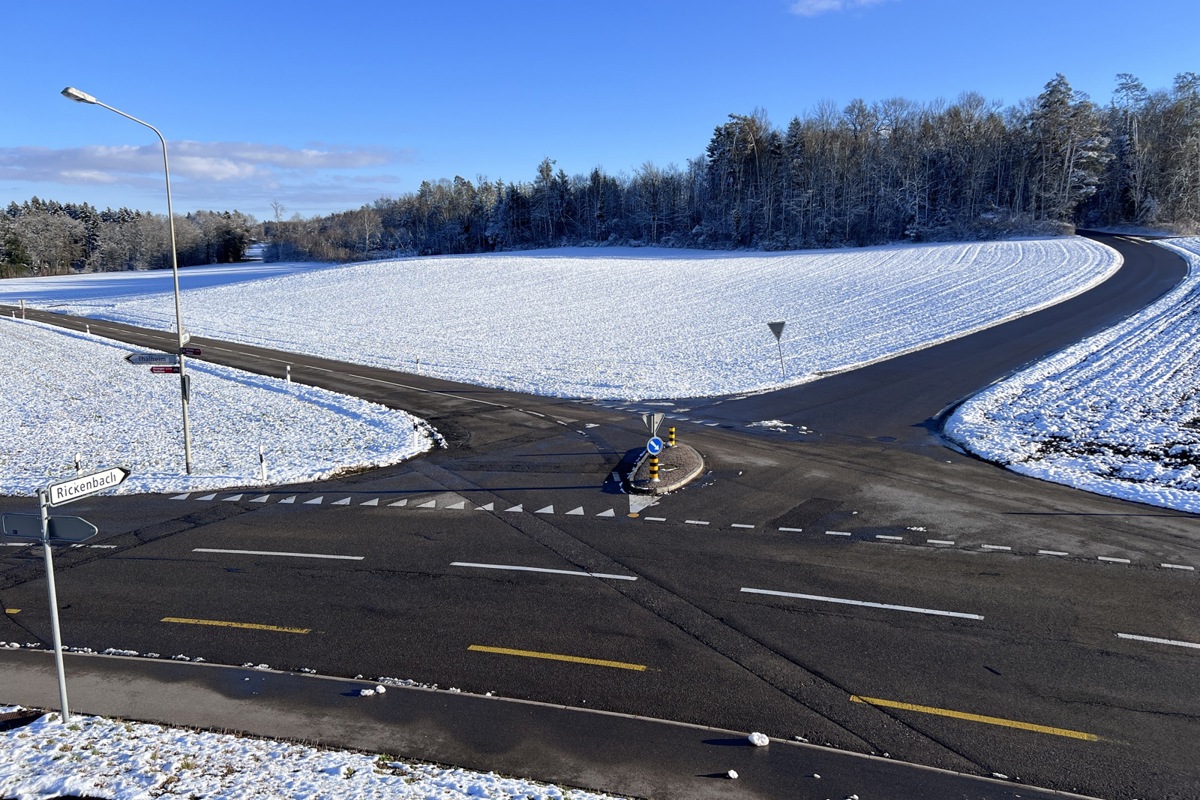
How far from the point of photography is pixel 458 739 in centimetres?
719

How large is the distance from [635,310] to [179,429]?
3378cm

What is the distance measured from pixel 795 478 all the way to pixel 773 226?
288 ft

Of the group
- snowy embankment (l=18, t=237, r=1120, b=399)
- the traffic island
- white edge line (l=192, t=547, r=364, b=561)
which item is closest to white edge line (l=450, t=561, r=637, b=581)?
white edge line (l=192, t=547, r=364, b=561)

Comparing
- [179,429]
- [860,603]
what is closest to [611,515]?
[860,603]

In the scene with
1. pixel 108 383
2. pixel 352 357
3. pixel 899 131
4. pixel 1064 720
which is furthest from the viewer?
pixel 899 131

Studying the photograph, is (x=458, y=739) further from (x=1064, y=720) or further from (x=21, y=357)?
(x=21, y=357)

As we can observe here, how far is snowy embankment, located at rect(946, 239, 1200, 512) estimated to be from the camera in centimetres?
1605

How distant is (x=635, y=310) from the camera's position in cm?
5122

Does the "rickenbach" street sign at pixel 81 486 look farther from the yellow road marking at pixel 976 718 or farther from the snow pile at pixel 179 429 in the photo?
the snow pile at pixel 179 429

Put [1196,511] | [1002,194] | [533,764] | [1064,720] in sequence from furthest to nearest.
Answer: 1. [1002,194]
2. [1196,511]
3. [1064,720]
4. [533,764]

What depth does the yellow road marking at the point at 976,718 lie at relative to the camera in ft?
23.6

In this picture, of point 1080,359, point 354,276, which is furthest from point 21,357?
point 1080,359

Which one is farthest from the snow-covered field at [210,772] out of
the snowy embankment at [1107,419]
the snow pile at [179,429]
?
the snowy embankment at [1107,419]

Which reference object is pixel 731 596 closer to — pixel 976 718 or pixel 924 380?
pixel 976 718
